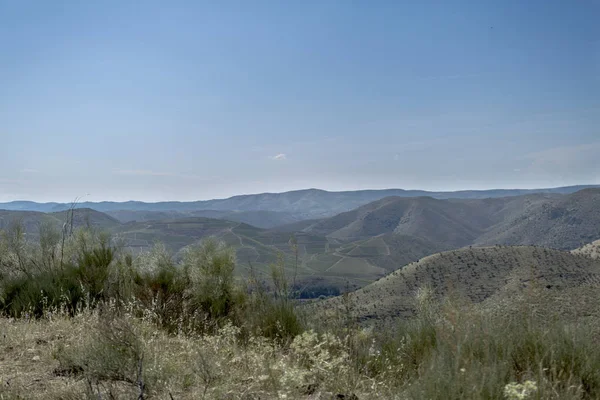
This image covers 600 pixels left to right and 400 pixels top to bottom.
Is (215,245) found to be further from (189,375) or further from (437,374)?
(437,374)

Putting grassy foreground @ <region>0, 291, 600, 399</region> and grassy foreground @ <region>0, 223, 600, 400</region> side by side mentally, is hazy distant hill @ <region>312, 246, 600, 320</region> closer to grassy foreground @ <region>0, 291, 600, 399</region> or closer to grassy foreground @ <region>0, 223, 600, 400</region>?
grassy foreground @ <region>0, 223, 600, 400</region>

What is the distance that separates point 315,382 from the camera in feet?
14.3

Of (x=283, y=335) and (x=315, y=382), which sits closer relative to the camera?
(x=315, y=382)

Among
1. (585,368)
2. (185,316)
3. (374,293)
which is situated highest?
(585,368)

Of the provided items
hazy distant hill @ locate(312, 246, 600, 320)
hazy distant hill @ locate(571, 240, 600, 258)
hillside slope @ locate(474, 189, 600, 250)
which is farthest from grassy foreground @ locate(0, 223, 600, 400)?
hillside slope @ locate(474, 189, 600, 250)

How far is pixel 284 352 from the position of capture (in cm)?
587

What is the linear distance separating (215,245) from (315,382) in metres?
6.18

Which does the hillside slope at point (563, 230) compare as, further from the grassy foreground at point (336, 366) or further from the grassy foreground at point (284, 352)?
the grassy foreground at point (336, 366)

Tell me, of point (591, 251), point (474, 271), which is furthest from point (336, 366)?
point (591, 251)

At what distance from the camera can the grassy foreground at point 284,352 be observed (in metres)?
3.42

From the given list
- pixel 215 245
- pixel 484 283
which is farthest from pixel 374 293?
pixel 215 245

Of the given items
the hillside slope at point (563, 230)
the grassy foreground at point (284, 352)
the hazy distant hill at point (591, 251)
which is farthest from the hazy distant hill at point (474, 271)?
the hillside slope at point (563, 230)

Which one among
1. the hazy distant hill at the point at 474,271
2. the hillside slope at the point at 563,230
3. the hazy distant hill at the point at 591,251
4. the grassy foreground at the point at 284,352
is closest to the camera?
the grassy foreground at the point at 284,352

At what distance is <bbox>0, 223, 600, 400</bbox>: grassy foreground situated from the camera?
3.42m
